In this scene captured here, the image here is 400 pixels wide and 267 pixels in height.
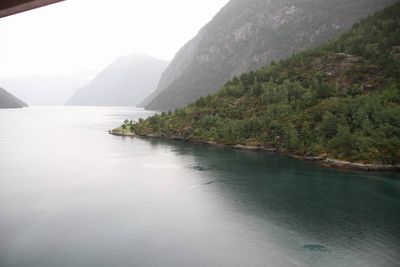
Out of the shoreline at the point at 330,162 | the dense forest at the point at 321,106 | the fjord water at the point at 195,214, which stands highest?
the dense forest at the point at 321,106

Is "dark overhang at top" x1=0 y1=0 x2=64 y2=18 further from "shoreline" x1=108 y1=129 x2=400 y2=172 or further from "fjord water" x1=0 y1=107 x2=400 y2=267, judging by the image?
"shoreline" x1=108 y1=129 x2=400 y2=172

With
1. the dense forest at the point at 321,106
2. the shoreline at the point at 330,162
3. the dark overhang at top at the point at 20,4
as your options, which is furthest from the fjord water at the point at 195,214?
the dark overhang at top at the point at 20,4

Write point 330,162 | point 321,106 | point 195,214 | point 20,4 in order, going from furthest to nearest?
point 321,106 → point 330,162 → point 195,214 → point 20,4

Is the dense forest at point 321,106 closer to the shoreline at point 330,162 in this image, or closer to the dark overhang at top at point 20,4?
the shoreline at point 330,162

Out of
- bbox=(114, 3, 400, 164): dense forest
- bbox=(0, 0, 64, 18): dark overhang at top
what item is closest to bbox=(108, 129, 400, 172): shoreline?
bbox=(114, 3, 400, 164): dense forest

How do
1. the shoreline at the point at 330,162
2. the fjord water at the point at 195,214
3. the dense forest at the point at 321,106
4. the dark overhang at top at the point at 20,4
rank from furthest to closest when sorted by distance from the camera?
1. the dense forest at the point at 321,106
2. the shoreline at the point at 330,162
3. the fjord water at the point at 195,214
4. the dark overhang at top at the point at 20,4

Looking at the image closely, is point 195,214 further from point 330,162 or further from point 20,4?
point 330,162

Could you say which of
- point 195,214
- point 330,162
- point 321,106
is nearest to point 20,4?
point 195,214

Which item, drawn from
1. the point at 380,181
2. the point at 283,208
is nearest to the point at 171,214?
the point at 283,208
